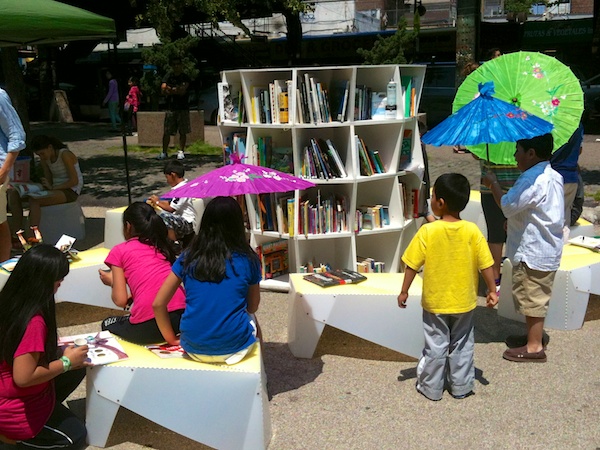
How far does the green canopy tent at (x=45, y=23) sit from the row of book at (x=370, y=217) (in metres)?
3.85

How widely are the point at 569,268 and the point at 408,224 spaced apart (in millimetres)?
1616

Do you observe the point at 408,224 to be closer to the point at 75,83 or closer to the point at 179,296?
the point at 179,296

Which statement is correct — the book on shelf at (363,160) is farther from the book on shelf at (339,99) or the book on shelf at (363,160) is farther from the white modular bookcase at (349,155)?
the book on shelf at (339,99)

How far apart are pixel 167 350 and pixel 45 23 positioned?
15.3 feet

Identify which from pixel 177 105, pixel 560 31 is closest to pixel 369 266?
pixel 177 105

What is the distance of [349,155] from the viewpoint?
6.01 m

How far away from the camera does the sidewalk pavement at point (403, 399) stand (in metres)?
3.81

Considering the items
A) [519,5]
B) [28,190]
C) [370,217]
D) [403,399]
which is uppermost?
[519,5]

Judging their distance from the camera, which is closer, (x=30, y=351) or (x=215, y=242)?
(x=30, y=351)

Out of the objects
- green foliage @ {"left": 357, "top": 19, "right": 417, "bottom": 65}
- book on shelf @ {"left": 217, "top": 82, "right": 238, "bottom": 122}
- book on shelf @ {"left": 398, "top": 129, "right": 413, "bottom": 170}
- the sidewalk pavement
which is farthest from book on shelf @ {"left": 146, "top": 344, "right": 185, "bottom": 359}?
green foliage @ {"left": 357, "top": 19, "right": 417, "bottom": 65}

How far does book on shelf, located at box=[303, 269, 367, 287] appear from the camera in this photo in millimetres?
4977

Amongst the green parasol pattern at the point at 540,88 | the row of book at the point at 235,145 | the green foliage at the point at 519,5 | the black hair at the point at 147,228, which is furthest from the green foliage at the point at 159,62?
the green foliage at the point at 519,5

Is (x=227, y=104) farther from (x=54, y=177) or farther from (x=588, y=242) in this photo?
(x=588, y=242)

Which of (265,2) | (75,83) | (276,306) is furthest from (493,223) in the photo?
(75,83)
